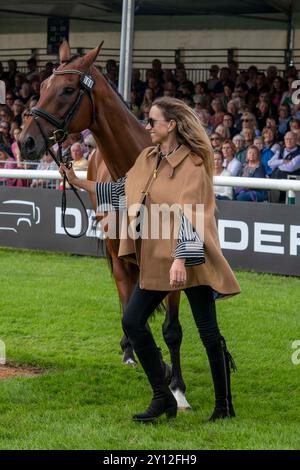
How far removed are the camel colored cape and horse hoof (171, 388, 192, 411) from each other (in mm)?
1036

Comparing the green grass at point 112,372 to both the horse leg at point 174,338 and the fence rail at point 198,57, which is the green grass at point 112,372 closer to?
the horse leg at point 174,338

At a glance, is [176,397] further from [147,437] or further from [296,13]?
[296,13]

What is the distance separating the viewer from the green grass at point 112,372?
5117 millimetres

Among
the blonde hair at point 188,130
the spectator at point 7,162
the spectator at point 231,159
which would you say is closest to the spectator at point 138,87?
the spectator at point 7,162

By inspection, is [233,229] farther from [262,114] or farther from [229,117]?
[262,114]

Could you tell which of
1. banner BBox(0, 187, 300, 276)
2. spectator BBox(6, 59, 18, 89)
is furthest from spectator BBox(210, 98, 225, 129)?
spectator BBox(6, 59, 18, 89)

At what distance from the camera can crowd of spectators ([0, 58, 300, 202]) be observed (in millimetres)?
12172

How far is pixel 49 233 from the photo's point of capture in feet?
40.0

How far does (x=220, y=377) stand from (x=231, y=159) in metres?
7.39

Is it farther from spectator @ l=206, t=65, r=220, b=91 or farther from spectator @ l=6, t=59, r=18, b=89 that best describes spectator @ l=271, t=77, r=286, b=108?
spectator @ l=6, t=59, r=18, b=89

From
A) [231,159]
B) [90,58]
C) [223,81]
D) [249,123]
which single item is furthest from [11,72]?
[90,58]

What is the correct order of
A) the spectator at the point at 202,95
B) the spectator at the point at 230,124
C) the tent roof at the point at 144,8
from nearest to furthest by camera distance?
the spectator at the point at 230,124 → the spectator at the point at 202,95 → the tent roof at the point at 144,8

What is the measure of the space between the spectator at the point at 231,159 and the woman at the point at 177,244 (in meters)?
6.90

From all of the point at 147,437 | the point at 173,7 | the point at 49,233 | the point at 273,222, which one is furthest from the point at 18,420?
the point at 173,7
